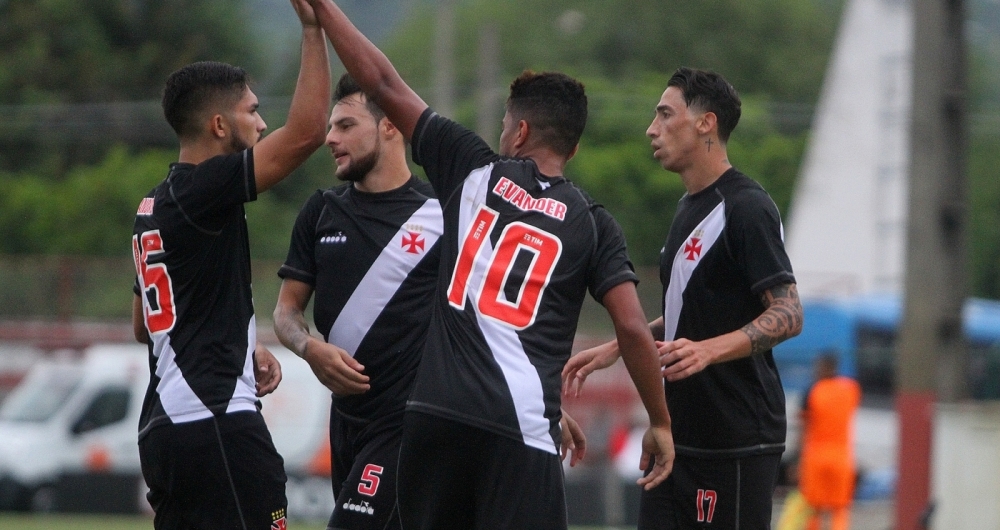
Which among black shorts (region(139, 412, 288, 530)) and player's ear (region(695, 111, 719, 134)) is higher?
player's ear (region(695, 111, 719, 134))

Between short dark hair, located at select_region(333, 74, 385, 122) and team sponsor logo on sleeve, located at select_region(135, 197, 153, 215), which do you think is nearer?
team sponsor logo on sleeve, located at select_region(135, 197, 153, 215)

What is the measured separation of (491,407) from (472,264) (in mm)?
512

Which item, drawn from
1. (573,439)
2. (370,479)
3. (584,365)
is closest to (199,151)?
(370,479)

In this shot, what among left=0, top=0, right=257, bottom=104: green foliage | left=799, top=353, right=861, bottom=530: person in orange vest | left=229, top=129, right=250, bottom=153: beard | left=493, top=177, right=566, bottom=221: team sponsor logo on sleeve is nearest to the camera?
left=493, top=177, right=566, bottom=221: team sponsor logo on sleeve

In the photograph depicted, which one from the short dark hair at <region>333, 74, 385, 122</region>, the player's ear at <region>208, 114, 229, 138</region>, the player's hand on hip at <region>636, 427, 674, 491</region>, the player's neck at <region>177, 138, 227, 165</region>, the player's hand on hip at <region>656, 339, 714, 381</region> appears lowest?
the player's hand on hip at <region>636, 427, 674, 491</region>

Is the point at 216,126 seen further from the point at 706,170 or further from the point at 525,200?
the point at 706,170

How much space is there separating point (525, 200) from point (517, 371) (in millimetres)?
609

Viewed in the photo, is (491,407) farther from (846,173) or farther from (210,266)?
(846,173)

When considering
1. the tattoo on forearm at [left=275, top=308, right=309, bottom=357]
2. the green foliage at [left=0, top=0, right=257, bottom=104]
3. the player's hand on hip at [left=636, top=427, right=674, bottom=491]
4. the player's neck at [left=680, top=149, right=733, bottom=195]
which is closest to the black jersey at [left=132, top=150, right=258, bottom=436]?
the tattoo on forearm at [left=275, top=308, right=309, bottom=357]

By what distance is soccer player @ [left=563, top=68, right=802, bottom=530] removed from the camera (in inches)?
218

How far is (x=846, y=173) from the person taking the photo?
31.0 metres

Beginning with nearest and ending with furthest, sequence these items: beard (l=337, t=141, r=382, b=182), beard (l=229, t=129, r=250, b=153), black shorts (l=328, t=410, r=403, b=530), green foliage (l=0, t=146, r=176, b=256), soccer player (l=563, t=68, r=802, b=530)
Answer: beard (l=229, t=129, r=250, b=153)
soccer player (l=563, t=68, r=802, b=530)
black shorts (l=328, t=410, r=403, b=530)
beard (l=337, t=141, r=382, b=182)
green foliage (l=0, t=146, r=176, b=256)

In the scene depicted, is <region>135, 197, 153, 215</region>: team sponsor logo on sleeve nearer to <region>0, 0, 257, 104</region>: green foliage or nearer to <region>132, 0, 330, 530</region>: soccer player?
<region>132, 0, 330, 530</region>: soccer player

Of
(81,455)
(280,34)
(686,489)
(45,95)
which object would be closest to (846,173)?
(81,455)
